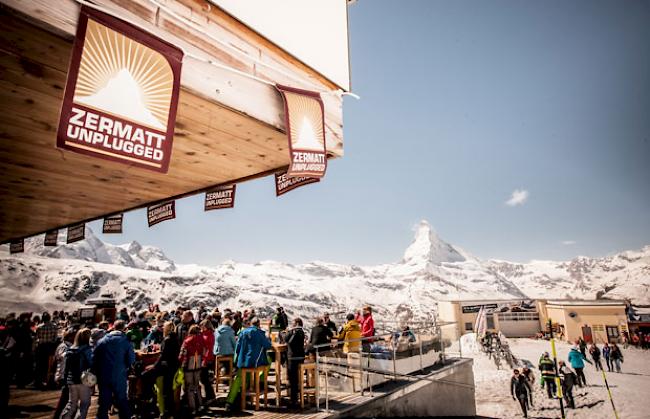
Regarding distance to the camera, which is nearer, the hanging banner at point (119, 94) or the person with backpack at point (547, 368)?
the hanging banner at point (119, 94)

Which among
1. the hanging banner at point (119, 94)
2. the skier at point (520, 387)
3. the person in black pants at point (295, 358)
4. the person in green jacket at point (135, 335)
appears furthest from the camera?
the skier at point (520, 387)

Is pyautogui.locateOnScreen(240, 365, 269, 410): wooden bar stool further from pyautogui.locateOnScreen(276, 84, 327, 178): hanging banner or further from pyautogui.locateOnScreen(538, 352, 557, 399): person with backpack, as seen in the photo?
pyautogui.locateOnScreen(538, 352, 557, 399): person with backpack

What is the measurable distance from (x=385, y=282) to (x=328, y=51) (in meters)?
163

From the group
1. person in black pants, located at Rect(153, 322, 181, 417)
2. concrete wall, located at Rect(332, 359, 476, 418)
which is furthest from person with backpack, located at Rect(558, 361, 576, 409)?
person in black pants, located at Rect(153, 322, 181, 417)

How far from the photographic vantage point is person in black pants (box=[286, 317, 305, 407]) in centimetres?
671

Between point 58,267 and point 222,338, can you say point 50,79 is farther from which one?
point 58,267

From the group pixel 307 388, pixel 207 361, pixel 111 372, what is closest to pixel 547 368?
pixel 307 388

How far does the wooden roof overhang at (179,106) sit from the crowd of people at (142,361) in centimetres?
268

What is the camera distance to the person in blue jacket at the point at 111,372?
5.16 meters

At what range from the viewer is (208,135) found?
403 centimetres

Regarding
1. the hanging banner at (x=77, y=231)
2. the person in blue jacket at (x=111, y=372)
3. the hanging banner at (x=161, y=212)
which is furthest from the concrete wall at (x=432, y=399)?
the hanging banner at (x=77, y=231)

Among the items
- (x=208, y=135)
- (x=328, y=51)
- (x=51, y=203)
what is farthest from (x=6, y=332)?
(x=328, y=51)

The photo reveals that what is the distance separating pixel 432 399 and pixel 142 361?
8.13 m

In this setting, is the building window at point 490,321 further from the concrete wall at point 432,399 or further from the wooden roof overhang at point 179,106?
the wooden roof overhang at point 179,106
